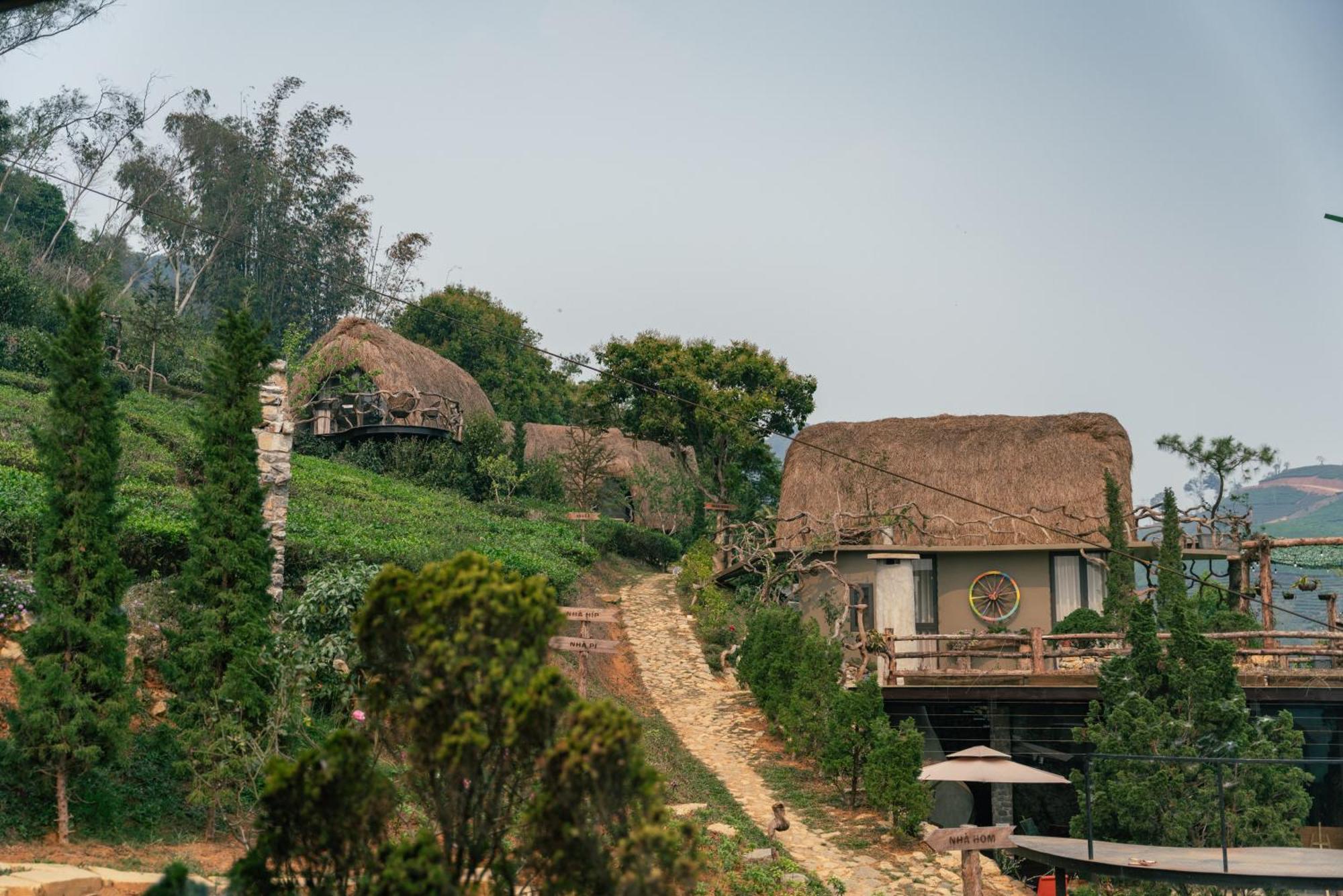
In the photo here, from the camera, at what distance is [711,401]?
31500 millimetres

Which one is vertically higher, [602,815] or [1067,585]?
[1067,585]

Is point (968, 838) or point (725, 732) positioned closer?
point (968, 838)

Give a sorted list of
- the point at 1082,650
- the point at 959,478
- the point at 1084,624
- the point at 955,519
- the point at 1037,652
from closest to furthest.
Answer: the point at 1082,650
the point at 1037,652
the point at 1084,624
the point at 955,519
the point at 959,478

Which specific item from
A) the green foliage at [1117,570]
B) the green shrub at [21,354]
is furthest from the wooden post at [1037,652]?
the green shrub at [21,354]

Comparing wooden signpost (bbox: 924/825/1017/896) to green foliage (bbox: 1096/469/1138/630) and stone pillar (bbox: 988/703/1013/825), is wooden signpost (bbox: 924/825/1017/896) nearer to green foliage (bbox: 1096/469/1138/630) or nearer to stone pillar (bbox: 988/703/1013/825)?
stone pillar (bbox: 988/703/1013/825)

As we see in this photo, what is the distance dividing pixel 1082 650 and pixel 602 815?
42.2 feet

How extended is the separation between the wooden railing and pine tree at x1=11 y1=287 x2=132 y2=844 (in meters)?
10.6

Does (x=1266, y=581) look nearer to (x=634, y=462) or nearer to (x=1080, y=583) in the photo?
(x=1080, y=583)

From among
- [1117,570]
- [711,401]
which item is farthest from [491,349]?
[1117,570]

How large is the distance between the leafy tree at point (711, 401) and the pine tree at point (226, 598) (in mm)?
20583

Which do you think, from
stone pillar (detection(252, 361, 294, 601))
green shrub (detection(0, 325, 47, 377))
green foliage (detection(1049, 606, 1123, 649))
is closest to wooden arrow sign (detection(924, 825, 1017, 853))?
green foliage (detection(1049, 606, 1123, 649))

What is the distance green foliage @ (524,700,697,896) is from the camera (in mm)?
4840

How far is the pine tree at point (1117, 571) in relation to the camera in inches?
752

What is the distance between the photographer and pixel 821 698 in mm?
16766
